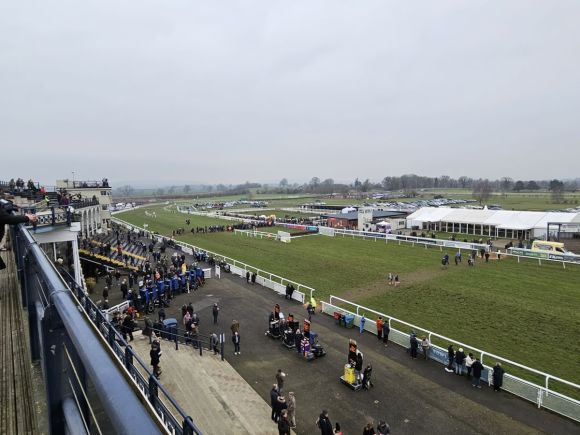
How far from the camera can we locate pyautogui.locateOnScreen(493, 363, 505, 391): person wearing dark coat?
1184 centimetres

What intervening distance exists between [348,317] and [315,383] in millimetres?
4960

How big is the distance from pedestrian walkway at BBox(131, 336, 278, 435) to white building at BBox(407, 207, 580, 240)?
116ft

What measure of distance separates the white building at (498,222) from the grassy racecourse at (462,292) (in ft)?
33.2

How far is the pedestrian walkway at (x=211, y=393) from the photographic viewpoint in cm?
1020

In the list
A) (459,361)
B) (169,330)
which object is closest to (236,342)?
(169,330)

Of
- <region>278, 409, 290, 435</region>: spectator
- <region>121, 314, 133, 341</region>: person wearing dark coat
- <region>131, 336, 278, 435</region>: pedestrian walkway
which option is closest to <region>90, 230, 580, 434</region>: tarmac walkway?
<region>131, 336, 278, 435</region>: pedestrian walkway

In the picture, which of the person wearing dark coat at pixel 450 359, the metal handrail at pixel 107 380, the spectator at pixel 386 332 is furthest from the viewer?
the spectator at pixel 386 332

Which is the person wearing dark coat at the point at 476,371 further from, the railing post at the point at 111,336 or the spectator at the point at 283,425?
the railing post at the point at 111,336

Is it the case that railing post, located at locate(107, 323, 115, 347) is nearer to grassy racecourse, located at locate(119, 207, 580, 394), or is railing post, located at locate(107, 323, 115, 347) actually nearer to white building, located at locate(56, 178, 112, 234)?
grassy racecourse, located at locate(119, 207, 580, 394)

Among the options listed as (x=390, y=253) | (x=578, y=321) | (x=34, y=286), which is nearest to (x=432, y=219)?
(x=390, y=253)

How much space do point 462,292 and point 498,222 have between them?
21789 millimetres

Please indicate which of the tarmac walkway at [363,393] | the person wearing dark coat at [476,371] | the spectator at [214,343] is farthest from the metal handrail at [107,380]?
the spectator at [214,343]

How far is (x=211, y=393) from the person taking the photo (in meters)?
11.7

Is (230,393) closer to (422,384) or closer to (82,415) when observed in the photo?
(422,384)
